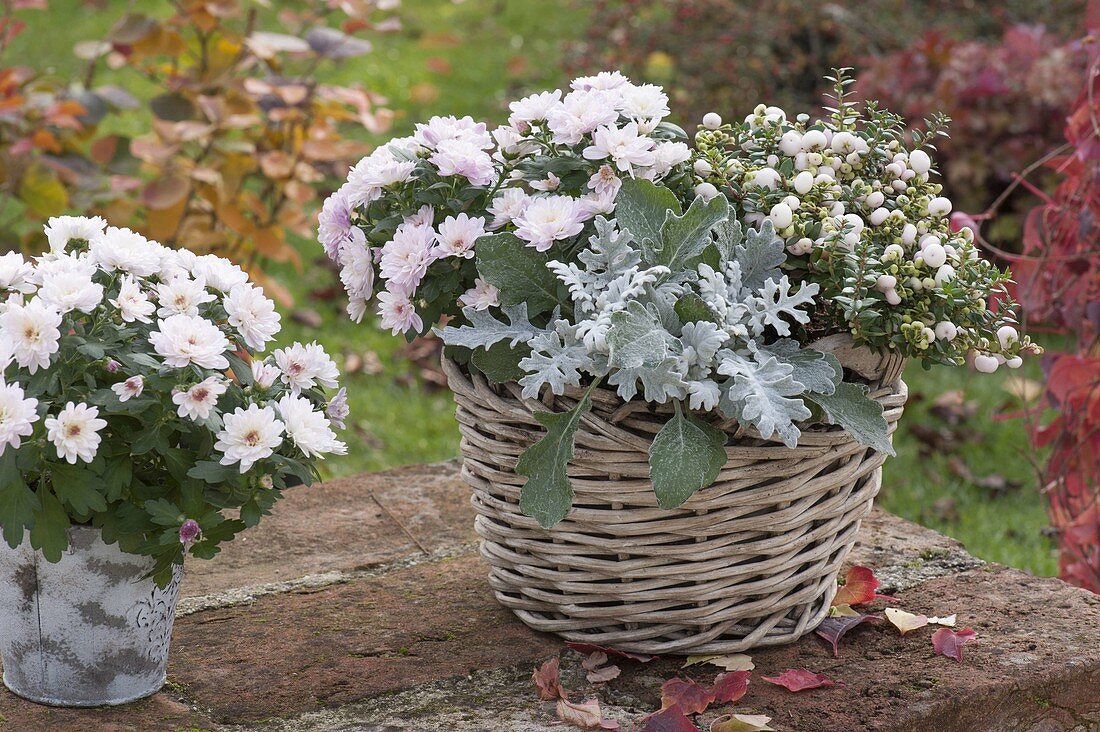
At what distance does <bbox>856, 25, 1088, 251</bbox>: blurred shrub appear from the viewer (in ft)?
15.1

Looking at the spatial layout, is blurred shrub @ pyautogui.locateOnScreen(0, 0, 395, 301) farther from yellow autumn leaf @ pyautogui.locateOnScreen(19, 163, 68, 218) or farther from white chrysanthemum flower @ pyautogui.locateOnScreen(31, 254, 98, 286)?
white chrysanthemum flower @ pyautogui.locateOnScreen(31, 254, 98, 286)

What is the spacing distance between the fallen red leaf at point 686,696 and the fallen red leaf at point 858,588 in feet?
1.17

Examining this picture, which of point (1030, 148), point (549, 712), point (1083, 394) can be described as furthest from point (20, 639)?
point (1030, 148)

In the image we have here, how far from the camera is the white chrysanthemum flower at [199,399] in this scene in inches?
53.1

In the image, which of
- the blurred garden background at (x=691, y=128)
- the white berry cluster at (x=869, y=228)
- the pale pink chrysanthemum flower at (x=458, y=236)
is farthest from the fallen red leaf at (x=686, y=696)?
the blurred garden background at (x=691, y=128)

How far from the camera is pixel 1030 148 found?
4711 mm

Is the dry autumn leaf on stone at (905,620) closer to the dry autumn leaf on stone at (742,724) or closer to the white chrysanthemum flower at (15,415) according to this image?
the dry autumn leaf on stone at (742,724)

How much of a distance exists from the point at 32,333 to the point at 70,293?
0.07 meters

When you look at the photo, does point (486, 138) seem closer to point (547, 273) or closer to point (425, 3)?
point (547, 273)

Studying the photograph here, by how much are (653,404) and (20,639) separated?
827 millimetres

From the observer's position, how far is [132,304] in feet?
4.64

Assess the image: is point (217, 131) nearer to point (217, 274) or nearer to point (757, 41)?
point (217, 274)

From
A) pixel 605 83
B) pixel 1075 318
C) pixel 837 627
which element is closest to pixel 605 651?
pixel 837 627

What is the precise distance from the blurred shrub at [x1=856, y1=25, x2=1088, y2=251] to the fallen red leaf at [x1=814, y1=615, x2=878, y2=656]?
330cm
